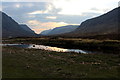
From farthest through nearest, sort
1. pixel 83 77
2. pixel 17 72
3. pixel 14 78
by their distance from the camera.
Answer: pixel 17 72 < pixel 83 77 < pixel 14 78

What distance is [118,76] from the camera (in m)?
22.7

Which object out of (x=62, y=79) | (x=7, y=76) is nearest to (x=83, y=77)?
(x=62, y=79)

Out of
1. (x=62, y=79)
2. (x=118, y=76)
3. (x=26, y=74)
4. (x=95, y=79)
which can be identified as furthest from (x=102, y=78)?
(x=26, y=74)

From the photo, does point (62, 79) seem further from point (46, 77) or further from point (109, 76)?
point (109, 76)

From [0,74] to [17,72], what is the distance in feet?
6.83

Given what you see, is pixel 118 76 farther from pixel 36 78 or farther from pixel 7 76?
pixel 7 76

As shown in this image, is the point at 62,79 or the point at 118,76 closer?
the point at 62,79

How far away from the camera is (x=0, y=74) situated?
21.9 meters

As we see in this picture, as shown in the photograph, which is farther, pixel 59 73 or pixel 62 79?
pixel 59 73

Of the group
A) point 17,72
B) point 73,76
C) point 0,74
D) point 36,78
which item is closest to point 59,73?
point 73,76

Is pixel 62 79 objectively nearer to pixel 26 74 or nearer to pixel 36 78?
pixel 36 78

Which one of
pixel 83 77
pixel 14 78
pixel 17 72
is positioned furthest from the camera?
pixel 17 72

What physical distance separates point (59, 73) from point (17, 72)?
16.5 ft

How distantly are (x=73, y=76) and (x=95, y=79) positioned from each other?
2465mm
